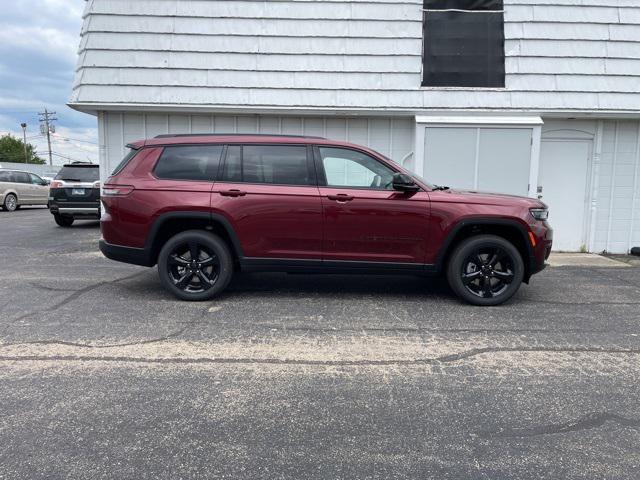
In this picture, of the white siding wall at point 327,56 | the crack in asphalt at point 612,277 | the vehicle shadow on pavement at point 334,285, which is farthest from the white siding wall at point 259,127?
the crack in asphalt at point 612,277

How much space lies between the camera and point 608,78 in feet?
29.3

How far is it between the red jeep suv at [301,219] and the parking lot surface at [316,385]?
43 cm

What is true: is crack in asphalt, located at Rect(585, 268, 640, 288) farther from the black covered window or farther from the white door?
the black covered window

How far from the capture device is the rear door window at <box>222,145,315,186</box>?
18.9 feet

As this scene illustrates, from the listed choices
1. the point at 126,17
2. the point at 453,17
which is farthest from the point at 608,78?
the point at 126,17

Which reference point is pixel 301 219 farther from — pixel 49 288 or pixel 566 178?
pixel 566 178

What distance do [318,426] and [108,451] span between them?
120cm

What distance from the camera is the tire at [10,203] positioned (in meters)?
19.3

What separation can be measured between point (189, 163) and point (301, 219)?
1479 mm

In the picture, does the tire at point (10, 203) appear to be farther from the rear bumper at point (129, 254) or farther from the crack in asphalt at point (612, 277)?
the crack in asphalt at point (612, 277)

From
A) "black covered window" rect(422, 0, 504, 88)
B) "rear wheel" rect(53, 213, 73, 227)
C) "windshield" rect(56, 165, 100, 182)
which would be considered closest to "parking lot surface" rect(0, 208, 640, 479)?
"black covered window" rect(422, 0, 504, 88)

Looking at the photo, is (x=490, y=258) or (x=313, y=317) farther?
(x=490, y=258)

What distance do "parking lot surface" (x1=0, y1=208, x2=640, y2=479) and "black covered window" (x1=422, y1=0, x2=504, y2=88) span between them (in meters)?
4.68

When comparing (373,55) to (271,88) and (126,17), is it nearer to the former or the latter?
(271,88)
